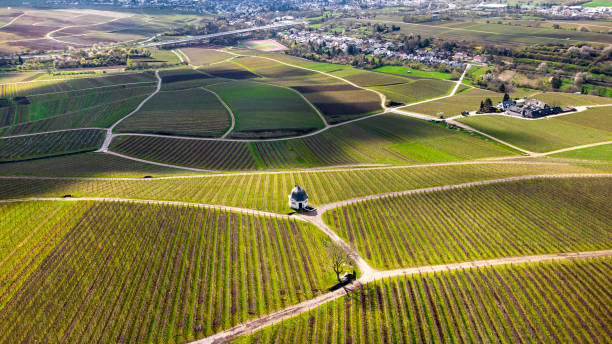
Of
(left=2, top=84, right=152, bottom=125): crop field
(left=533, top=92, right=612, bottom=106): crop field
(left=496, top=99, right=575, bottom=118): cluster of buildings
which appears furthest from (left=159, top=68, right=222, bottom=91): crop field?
(left=533, top=92, right=612, bottom=106): crop field

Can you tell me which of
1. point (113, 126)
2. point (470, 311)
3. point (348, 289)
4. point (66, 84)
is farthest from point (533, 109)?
point (66, 84)

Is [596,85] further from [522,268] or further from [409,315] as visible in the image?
[409,315]

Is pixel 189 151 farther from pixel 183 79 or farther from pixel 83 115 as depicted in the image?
pixel 183 79

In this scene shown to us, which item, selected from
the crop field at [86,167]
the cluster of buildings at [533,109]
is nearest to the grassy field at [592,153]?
the cluster of buildings at [533,109]

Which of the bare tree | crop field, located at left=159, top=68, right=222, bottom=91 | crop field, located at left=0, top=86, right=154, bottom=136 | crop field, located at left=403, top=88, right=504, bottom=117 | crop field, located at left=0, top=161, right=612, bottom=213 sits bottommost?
the bare tree

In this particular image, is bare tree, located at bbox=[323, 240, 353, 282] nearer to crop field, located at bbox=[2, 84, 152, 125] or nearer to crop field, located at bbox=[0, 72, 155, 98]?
crop field, located at bbox=[2, 84, 152, 125]
